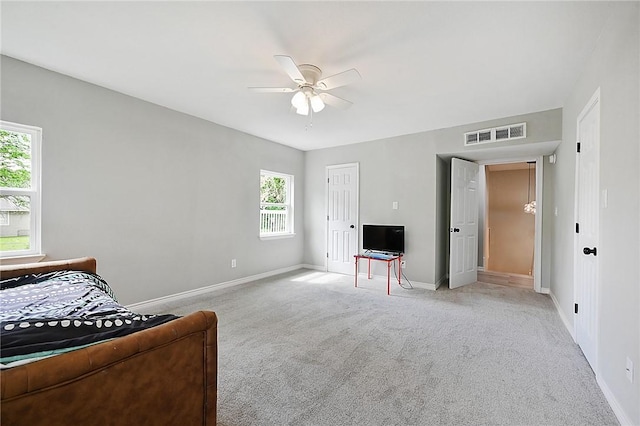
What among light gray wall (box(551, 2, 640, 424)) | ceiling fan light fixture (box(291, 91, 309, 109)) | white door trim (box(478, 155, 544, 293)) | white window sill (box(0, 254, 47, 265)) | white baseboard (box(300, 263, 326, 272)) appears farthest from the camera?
white baseboard (box(300, 263, 326, 272))

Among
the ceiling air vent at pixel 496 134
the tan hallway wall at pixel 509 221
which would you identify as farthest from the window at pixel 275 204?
the tan hallway wall at pixel 509 221

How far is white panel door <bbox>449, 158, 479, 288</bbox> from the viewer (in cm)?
454

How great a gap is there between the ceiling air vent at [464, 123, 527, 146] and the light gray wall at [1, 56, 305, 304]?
345cm

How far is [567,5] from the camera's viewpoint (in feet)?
6.04

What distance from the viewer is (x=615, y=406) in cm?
172

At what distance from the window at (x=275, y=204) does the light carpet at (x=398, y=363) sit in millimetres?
1782

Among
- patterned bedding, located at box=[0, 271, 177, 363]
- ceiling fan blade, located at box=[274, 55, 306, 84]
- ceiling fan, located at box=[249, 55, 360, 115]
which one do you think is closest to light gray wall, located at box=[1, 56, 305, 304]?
patterned bedding, located at box=[0, 271, 177, 363]

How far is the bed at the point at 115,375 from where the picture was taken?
2.70 ft

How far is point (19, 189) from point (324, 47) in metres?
3.09

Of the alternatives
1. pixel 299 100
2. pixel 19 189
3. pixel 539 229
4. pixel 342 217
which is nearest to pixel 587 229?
pixel 539 229

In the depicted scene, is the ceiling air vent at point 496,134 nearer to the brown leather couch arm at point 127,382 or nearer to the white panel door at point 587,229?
the white panel door at point 587,229

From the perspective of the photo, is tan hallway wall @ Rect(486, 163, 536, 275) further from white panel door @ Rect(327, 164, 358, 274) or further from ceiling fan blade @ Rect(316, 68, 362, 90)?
ceiling fan blade @ Rect(316, 68, 362, 90)

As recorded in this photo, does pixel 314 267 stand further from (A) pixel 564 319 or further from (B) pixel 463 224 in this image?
(A) pixel 564 319

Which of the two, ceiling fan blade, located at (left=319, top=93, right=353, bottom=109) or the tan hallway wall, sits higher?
ceiling fan blade, located at (left=319, top=93, right=353, bottom=109)
